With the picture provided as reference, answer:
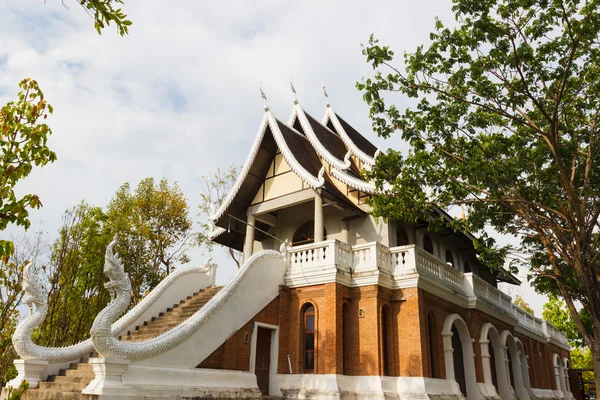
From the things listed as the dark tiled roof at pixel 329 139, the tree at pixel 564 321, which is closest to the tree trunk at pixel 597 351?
the dark tiled roof at pixel 329 139

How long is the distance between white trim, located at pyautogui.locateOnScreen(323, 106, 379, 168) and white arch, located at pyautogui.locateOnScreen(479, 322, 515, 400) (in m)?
7.13

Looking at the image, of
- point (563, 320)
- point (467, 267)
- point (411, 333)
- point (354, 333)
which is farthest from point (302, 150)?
point (563, 320)

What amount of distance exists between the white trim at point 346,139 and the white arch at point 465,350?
19.3ft

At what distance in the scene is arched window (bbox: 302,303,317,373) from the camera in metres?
12.3

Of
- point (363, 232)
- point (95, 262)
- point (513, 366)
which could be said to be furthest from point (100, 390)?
point (513, 366)

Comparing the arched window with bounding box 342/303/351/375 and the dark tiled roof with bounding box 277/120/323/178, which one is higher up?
the dark tiled roof with bounding box 277/120/323/178

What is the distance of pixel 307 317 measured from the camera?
41.9 ft

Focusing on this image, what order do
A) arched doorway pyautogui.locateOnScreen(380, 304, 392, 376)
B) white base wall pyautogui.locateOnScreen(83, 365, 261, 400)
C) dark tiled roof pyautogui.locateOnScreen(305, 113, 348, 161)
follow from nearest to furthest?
white base wall pyautogui.locateOnScreen(83, 365, 261, 400) → arched doorway pyautogui.locateOnScreen(380, 304, 392, 376) → dark tiled roof pyautogui.locateOnScreen(305, 113, 348, 161)

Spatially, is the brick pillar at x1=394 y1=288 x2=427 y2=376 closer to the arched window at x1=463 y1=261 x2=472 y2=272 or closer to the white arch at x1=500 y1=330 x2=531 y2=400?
the white arch at x1=500 y1=330 x2=531 y2=400

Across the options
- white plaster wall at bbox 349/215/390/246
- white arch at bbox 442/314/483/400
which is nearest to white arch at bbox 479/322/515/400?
A: white arch at bbox 442/314/483/400

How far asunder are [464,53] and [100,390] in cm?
1036

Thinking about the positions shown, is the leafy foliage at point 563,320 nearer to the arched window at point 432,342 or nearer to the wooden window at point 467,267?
the wooden window at point 467,267

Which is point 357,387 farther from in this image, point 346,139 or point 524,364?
point 524,364

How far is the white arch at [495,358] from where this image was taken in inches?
603
